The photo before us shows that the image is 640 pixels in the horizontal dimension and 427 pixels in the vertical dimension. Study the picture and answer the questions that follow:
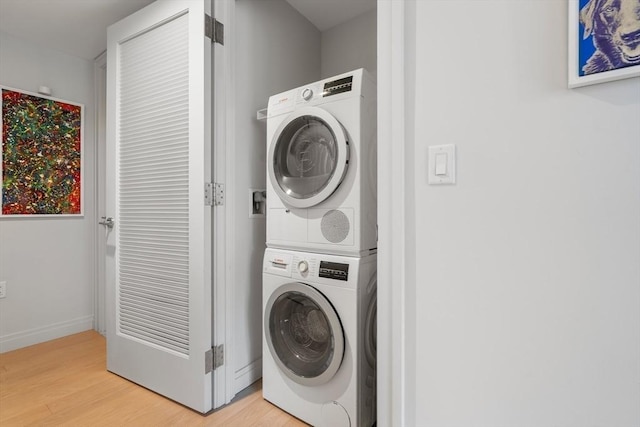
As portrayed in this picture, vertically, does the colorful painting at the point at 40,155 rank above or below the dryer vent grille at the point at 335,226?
above

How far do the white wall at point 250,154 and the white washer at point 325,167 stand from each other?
8.1 inches

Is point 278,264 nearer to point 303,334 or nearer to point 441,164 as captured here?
point 303,334

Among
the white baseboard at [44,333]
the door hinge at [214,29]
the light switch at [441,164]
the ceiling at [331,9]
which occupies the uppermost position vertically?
the ceiling at [331,9]

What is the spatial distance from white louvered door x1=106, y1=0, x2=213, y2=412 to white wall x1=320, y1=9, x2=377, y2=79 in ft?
3.49

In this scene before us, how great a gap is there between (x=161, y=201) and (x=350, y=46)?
65.2 inches

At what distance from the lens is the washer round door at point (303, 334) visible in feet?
4.69

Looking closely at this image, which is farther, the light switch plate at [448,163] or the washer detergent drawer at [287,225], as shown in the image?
the washer detergent drawer at [287,225]

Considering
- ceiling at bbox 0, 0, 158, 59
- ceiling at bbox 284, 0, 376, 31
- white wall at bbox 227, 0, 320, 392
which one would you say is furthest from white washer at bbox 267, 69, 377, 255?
ceiling at bbox 0, 0, 158, 59

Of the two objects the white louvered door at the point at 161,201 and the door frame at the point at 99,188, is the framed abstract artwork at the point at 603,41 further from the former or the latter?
the door frame at the point at 99,188

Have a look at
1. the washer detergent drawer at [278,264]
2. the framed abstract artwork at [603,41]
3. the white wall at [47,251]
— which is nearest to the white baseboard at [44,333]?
the white wall at [47,251]

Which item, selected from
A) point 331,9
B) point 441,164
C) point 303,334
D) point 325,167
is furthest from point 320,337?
point 331,9

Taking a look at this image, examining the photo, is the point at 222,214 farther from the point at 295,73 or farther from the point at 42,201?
the point at 42,201

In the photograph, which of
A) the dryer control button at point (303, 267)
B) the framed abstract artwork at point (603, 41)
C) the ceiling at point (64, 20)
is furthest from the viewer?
the ceiling at point (64, 20)

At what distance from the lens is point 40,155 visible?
8.05 ft
